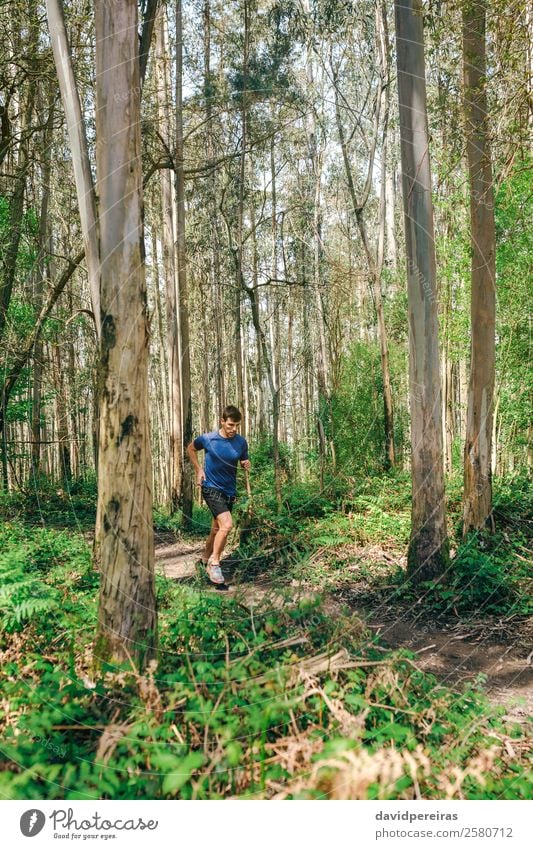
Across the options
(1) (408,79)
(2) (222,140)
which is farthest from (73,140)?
(2) (222,140)

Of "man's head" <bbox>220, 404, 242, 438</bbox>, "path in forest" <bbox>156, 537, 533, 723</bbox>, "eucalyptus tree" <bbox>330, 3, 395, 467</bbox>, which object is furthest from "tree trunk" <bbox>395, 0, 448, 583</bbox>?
"eucalyptus tree" <bbox>330, 3, 395, 467</bbox>

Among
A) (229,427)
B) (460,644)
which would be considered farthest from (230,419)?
(460,644)

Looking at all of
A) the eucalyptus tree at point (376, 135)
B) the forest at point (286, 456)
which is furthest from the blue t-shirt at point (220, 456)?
the eucalyptus tree at point (376, 135)

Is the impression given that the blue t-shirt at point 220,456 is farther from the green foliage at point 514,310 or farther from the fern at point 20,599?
the green foliage at point 514,310

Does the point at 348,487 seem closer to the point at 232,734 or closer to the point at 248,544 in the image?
the point at 248,544

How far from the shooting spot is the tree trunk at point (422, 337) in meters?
4.59

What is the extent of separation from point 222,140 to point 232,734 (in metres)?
7.68

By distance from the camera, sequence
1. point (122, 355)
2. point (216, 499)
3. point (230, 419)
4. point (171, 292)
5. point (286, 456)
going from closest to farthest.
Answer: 1. point (122, 355)
2. point (230, 419)
3. point (216, 499)
4. point (286, 456)
5. point (171, 292)

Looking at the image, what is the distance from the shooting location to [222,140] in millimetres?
7812

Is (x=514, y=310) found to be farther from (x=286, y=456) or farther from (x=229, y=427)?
(x=229, y=427)

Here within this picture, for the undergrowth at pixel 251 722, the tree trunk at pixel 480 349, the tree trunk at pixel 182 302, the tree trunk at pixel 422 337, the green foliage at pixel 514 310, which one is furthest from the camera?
the green foliage at pixel 514 310

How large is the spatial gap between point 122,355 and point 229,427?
75.9 inches

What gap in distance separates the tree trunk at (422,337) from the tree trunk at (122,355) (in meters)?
2.64

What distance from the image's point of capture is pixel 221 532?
4.52 meters
